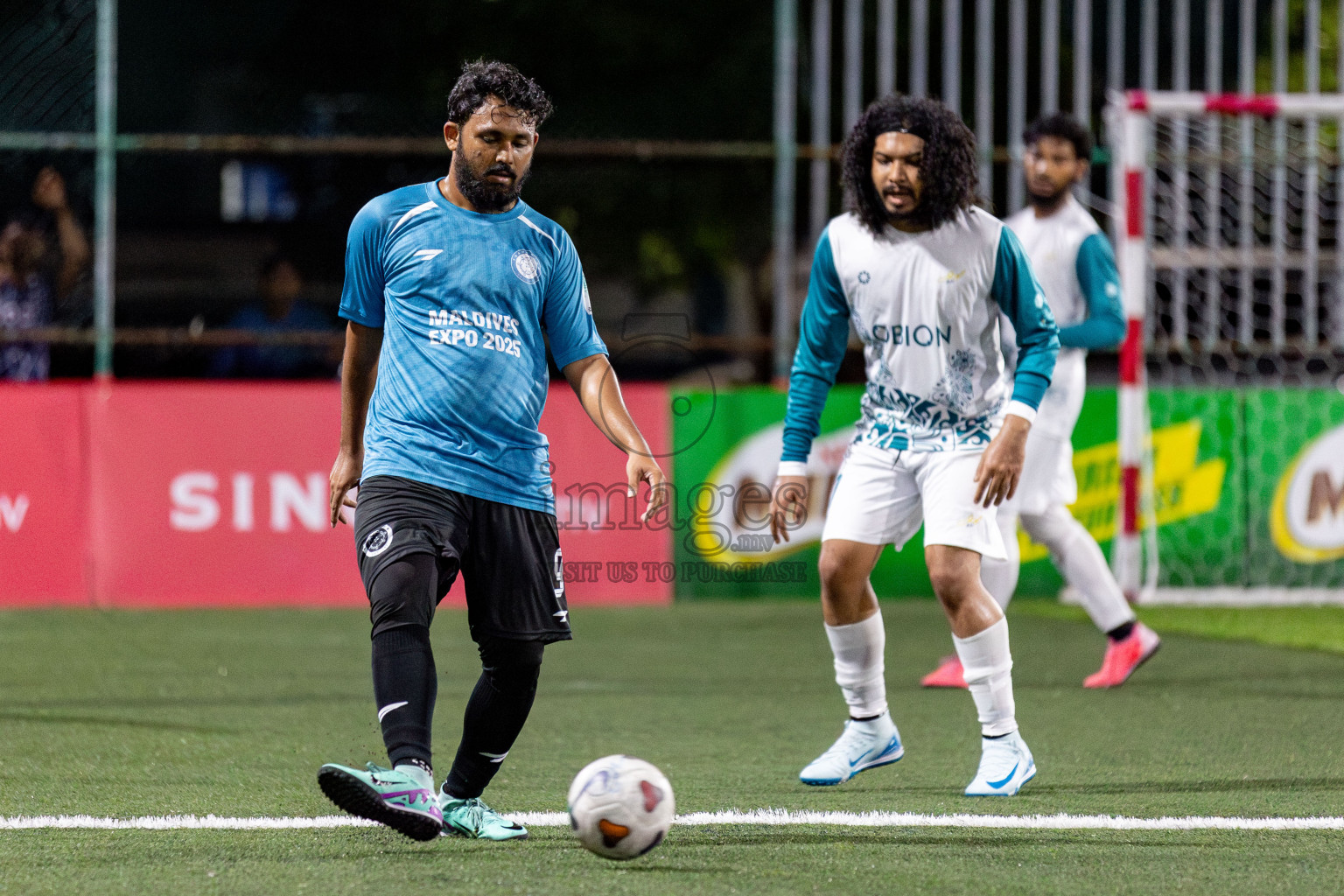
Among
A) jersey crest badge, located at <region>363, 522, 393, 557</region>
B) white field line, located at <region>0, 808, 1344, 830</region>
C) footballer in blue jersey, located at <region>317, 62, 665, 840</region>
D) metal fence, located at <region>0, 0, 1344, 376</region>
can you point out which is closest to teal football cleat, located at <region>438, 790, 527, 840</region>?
footballer in blue jersey, located at <region>317, 62, 665, 840</region>

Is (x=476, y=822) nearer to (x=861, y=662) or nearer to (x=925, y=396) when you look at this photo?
(x=861, y=662)

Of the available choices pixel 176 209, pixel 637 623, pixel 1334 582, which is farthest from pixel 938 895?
pixel 176 209

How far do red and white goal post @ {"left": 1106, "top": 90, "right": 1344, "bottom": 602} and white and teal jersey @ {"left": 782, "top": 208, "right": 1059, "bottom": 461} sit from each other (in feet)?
17.7

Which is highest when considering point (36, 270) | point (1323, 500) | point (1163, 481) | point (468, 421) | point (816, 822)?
point (36, 270)

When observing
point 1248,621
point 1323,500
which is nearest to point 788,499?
point 1248,621

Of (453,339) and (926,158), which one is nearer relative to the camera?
(453,339)

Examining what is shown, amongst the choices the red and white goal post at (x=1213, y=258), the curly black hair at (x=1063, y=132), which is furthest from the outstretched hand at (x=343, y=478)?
the red and white goal post at (x=1213, y=258)

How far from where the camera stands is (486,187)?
4.35 m

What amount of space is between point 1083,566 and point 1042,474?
1.37ft

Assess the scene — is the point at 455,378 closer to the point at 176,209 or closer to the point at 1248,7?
the point at 1248,7

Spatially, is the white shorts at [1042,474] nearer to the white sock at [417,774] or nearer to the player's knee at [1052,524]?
the player's knee at [1052,524]

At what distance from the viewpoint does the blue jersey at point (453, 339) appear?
429 cm

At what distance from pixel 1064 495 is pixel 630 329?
23.0ft

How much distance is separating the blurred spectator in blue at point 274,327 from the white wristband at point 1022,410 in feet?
25.0
